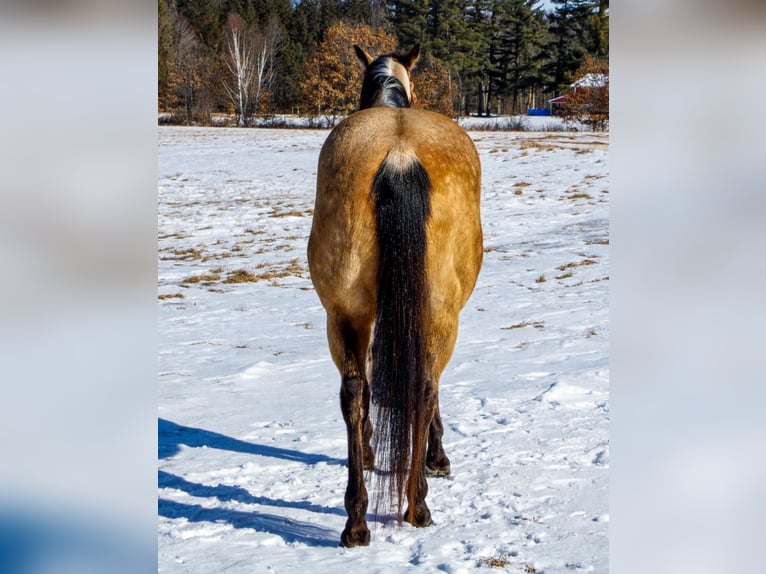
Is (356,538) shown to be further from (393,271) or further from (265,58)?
(265,58)

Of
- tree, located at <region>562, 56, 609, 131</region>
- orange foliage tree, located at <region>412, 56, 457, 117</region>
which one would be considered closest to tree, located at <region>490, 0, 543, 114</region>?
orange foliage tree, located at <region>412, 56, 457, 117</region>

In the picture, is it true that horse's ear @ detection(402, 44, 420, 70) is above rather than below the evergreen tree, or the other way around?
below

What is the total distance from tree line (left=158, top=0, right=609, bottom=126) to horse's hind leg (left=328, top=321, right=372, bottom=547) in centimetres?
2610

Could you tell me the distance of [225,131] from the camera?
1086 inches

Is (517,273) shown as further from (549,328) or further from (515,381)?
(515,381)

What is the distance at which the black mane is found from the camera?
4.07 metres

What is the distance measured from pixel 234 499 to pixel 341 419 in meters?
1.18

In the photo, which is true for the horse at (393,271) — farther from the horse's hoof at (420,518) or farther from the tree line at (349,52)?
the tree line at (349,52)

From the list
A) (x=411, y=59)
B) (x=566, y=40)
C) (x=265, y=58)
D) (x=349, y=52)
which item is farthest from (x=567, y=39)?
(x=411, y=59)

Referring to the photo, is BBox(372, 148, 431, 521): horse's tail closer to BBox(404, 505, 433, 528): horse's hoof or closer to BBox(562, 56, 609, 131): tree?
BBox(404, 505, 433, 528): horse's hoof
